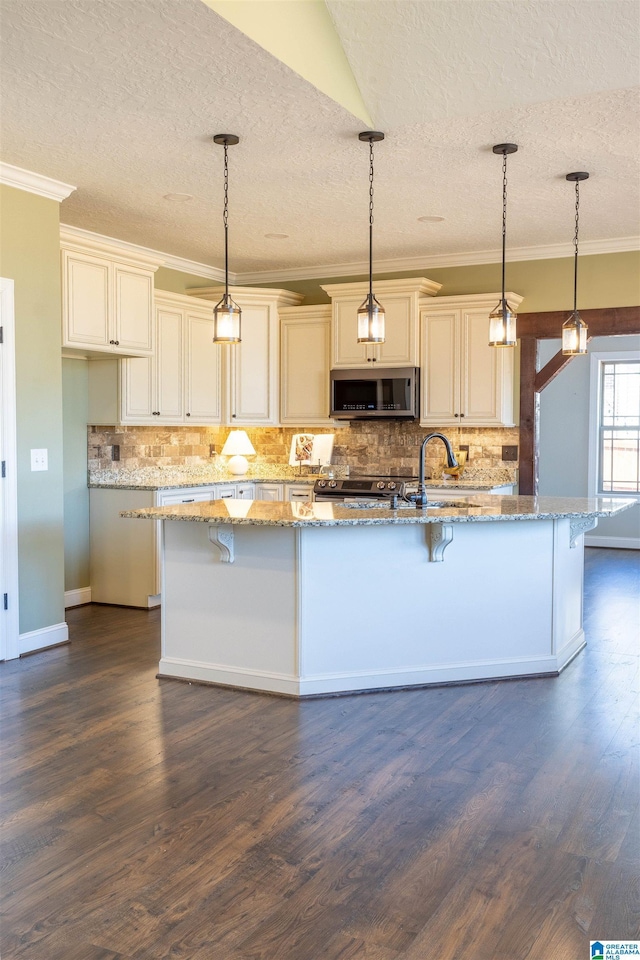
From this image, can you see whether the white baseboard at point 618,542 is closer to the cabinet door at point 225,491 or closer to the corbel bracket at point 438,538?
the cabinet door at point 225,491

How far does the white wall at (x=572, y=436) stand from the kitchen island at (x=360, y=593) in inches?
207

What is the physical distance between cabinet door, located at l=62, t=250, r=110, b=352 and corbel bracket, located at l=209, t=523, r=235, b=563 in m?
1.90

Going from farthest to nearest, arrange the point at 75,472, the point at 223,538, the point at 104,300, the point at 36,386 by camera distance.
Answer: the point at 75,472, the point at 104,300, the point at 36,386, the point at 223,538

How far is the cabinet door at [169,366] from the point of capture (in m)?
6.37

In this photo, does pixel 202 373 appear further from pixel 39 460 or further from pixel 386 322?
pixel 39 460

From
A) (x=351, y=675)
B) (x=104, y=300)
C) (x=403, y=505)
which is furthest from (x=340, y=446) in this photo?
(x=351, y=675)

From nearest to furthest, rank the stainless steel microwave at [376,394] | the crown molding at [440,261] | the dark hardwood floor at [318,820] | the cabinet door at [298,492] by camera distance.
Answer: the dark hardwood floor at [318,820] < the crown molding at [440,261] < the stainless steel microwave at [376,394] < the cabinet door at [298,492]

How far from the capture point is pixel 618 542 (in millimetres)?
9320

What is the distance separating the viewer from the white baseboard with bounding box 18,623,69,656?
474 cm

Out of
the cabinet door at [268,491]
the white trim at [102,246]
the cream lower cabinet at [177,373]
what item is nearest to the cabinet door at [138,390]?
the cream lower cabinet at [177,373]

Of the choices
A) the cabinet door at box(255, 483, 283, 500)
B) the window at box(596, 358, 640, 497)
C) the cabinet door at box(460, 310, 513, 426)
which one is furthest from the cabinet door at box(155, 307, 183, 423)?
the window at box(596, 358, 640, 497)

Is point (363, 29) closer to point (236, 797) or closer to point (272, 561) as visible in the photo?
point (272, 561)

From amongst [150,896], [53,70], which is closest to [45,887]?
[150,896]

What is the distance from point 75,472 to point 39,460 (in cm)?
126
